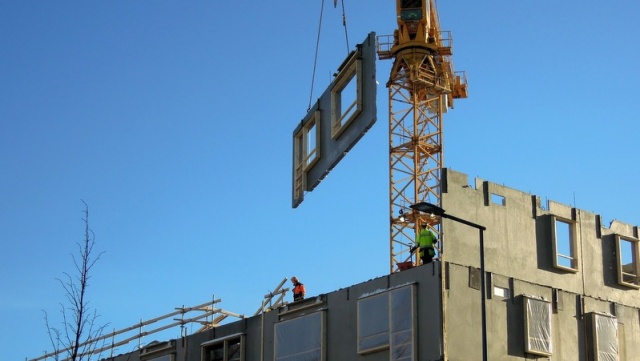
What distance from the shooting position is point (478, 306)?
40.2m

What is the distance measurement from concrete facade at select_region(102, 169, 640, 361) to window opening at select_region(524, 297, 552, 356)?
0.03 meters

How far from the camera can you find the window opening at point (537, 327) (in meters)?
41.1

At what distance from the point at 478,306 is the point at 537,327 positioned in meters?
2.65

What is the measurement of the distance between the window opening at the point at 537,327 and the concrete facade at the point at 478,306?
34 mm

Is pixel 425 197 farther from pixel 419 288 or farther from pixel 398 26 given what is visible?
pixel 419 288

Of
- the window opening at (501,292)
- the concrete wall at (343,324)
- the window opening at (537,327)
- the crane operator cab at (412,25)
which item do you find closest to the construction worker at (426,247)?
the concrete wall at (343,324)

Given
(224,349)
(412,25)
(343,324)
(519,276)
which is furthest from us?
(412,25)

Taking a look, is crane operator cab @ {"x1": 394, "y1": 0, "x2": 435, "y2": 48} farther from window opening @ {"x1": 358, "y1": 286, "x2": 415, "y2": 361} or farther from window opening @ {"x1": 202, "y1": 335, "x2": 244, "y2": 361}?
window opening @ {"x1": 358, "y1": 286, "x2": 415, "y2": 361}

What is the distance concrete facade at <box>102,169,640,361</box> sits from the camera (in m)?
39.4

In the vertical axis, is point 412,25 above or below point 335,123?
above

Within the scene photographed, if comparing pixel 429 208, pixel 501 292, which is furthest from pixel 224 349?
pixel 429 208

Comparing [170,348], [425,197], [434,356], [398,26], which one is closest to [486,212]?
[434,356]

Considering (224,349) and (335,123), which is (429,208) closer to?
(335,123)

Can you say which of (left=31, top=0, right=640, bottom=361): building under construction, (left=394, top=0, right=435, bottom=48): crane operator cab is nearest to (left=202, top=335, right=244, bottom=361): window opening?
(left=31, top=0, right=640, bottom=361): building under construction
